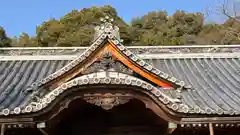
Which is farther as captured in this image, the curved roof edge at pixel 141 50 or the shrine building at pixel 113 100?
the curved roof edge at pixel 141 50

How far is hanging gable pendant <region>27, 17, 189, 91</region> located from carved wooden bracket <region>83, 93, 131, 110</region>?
1.83ft

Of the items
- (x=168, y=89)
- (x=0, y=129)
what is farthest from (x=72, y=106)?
(x=168, y=89)

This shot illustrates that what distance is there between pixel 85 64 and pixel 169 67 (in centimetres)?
425

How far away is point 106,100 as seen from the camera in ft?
22.8

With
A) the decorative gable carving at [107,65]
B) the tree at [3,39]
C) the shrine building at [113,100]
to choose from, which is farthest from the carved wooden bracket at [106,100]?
the tree at [3,39]

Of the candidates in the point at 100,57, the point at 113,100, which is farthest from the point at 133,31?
the point at 113,100

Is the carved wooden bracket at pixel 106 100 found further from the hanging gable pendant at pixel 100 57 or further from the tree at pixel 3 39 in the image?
the tree at pixel 3 39

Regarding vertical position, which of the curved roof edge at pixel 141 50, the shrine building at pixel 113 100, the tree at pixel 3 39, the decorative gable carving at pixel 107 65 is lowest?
the shrine building at pixel 113 100

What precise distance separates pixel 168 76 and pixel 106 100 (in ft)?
4.18

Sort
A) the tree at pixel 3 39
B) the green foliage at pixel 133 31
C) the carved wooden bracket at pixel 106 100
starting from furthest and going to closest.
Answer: the tree at pixel 3 39
the green foliage at pixel 133 31
the carved wooden bracket at pixel 106 100

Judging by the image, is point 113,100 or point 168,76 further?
point 168,76

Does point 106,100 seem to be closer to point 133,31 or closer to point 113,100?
point 113,100

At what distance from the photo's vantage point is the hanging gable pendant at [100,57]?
23.0 feet

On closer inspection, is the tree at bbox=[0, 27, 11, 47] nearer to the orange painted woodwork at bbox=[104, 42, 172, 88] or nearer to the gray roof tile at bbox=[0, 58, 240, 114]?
the gray roof tile at bbox=[0, 58, 240, 114]
